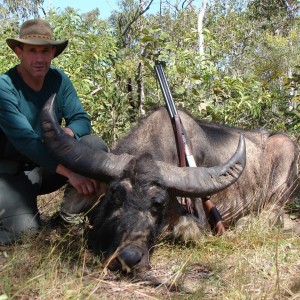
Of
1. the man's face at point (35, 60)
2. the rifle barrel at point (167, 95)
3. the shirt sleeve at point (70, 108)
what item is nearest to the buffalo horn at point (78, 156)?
the man's face at point (35, 60)

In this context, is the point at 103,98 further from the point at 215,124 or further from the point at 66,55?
the point at 215,124

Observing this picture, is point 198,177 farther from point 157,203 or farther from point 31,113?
point 31,113

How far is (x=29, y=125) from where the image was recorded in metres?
4.77

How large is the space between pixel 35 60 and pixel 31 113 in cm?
52

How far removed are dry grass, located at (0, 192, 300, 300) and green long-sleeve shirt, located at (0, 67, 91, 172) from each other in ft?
2.47

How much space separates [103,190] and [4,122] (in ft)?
3.92

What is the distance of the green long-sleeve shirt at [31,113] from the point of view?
15.2 ft

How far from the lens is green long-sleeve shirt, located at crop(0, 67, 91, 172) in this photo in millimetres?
4633

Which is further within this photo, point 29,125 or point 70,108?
point 70,108

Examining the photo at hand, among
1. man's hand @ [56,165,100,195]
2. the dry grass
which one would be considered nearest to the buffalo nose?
the dry grass

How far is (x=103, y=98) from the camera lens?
777 centimetres

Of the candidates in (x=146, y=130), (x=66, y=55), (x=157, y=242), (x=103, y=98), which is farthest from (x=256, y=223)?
(x=66, y=55)

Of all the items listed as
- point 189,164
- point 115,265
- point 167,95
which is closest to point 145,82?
point 167,95

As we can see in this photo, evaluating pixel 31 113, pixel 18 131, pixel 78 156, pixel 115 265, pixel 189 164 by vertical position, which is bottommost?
pixel 115 265
